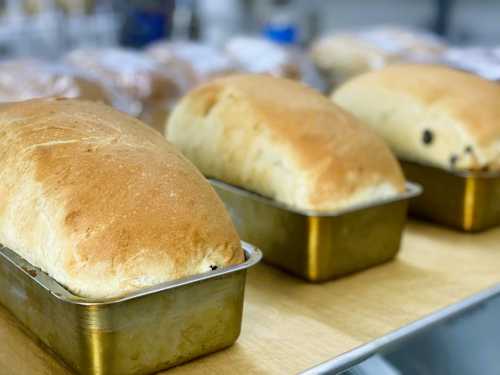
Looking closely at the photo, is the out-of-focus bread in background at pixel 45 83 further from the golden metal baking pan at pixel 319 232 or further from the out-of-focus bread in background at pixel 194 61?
the golden metal baking pan at pixel 319 232

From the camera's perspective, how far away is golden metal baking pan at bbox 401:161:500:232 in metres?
1.15

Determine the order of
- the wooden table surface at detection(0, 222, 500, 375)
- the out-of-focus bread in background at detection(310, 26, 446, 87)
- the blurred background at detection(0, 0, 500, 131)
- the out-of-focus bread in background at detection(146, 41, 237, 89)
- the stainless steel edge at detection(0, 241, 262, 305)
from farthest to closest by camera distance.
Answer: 1. the out-of-focus bread in background at detection(310, 26, 446, 87)
2. the out-of-focus bread in background at detection(146, 41, 237, 89)
3. the blurred background at detection(0, 0, 500, 131)
4. the wooden table surface at detection(0, 222, 500, 375)
5. the stainless steel edge at detection(0, 241, 262, 305)

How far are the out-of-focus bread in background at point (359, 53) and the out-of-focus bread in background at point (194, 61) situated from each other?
0.39 m

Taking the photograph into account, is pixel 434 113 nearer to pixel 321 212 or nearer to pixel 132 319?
pixel 321 212

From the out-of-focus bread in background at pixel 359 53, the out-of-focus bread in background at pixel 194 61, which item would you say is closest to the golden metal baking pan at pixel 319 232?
the out-of-focus bread in background at pixel 194 61

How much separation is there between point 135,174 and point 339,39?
1.66 metres

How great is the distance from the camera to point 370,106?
133 centimetres

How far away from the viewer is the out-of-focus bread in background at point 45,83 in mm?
1340

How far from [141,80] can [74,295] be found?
1037 millimetres

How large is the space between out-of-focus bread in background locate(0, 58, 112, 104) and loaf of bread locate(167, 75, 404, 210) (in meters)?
0.37

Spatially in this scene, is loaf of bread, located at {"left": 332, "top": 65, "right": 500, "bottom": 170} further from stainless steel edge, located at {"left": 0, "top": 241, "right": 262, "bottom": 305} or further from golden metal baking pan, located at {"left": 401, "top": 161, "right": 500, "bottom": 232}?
stainless steel edge, located at {"left": 0, "top": 241, "right": 262, "bottom": 305}

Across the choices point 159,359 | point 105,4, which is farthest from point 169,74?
point 105,4

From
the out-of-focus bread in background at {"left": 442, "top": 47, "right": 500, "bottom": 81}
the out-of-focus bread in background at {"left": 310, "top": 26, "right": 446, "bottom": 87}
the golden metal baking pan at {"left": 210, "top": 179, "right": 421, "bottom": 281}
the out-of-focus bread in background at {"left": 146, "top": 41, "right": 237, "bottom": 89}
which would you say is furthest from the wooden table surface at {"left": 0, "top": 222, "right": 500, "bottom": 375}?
the out-of-focus bread in background at {"left": 310, "top": 26, "right": 446, "bottom": 87}

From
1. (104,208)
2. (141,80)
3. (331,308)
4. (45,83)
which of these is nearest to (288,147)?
(331,308)
